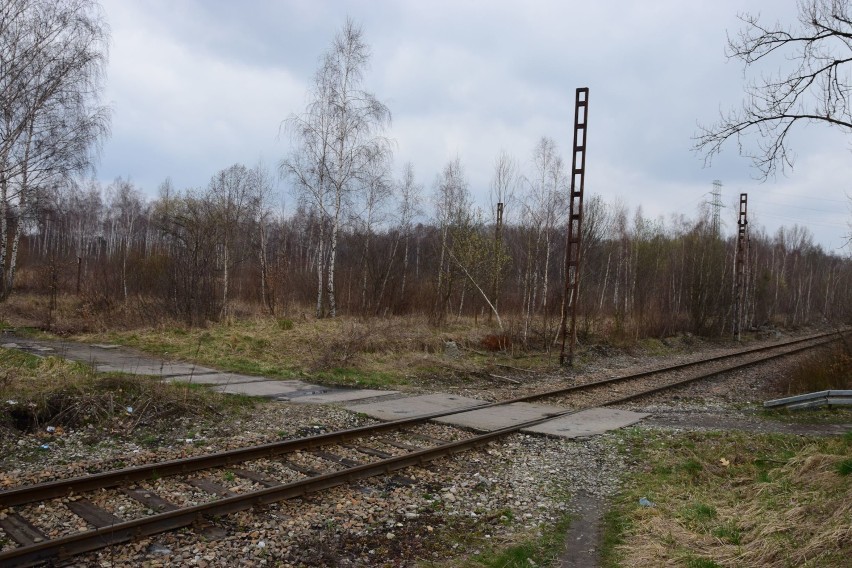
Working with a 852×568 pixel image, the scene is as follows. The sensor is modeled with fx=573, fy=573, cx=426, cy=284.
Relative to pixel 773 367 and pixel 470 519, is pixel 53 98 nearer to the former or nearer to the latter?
pixel 470 519

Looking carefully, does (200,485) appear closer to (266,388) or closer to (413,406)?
(413,406)

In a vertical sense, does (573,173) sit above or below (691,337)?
above

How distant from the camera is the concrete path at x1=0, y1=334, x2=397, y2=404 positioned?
471 inches

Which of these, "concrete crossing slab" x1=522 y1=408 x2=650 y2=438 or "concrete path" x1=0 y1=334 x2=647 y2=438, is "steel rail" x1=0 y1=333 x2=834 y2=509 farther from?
"concrete crossing slab" x1=522 y1=408 x2=650 y2=438

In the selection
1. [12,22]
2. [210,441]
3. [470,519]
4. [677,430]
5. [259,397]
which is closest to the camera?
[470,519]

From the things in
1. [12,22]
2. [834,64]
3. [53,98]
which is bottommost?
[834,64]

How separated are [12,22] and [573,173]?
15.6m

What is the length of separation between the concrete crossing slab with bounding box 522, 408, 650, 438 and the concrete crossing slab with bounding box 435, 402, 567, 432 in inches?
16.8

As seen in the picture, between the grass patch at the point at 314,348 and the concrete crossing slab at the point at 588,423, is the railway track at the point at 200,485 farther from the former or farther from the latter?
the grass patch at the point at 314,348

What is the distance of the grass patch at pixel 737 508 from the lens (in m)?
4.50

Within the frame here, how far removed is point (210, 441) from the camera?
8086 millimetres

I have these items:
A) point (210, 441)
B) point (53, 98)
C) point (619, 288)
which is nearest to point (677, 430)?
point (210, 441)

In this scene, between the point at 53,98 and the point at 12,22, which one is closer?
the point at 12,22

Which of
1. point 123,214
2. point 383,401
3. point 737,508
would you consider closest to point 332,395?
point 383,401
